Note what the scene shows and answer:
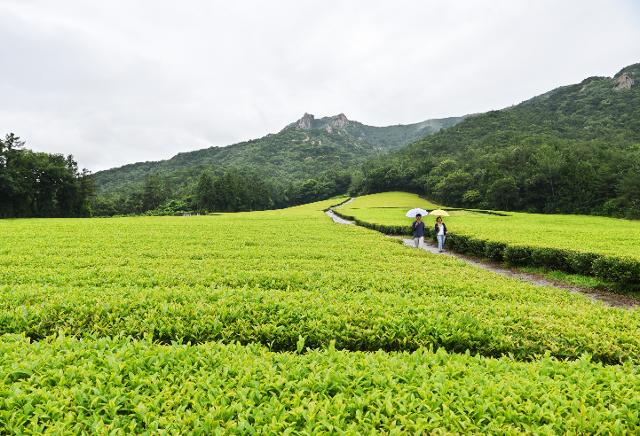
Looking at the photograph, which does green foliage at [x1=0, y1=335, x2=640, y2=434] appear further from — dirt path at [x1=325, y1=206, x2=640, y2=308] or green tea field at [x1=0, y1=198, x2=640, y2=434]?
dirt path at [x1=325, y1=206, x2=640, y2=308]

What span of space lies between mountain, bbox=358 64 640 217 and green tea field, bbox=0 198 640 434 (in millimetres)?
59132

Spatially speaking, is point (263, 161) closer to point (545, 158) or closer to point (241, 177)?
point (241, 177)

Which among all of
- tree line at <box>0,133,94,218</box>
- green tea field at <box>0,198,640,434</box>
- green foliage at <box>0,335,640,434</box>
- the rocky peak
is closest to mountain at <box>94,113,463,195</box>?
tree line at <box>0,133,94,218</box>

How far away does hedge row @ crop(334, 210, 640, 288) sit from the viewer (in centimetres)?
1324

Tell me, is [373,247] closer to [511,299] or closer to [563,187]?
[511,299]

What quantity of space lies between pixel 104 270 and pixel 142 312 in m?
4.76

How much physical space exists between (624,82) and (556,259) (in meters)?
125

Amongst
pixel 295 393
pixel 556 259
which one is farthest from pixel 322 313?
pixel 556 259

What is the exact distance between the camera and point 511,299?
829cm

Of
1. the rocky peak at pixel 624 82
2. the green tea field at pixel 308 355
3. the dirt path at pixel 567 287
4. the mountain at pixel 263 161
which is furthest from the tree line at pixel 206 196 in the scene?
the rocky peak at pixel 624 82

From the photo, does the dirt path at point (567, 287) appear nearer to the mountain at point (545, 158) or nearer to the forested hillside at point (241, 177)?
the mountain at point (545, 158)

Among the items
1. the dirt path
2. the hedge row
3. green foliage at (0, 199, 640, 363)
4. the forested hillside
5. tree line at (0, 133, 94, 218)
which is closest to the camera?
green foliage at (0, 199, 640, 363)

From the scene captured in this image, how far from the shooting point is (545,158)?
6931 centimetres

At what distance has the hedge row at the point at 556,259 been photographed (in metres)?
13.2
